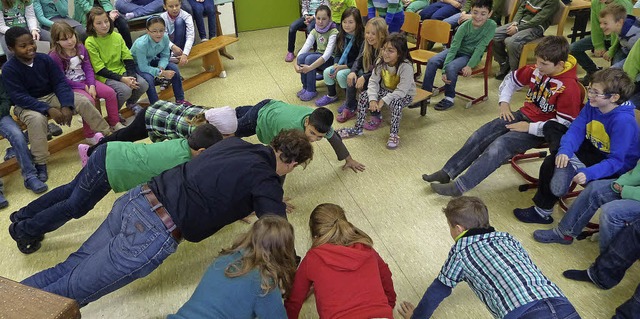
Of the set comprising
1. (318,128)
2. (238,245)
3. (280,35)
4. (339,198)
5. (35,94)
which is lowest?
(280,35)

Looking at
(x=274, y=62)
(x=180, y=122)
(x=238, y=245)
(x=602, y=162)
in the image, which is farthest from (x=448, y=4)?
(x=238, y=245)

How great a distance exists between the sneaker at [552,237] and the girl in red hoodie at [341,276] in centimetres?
117

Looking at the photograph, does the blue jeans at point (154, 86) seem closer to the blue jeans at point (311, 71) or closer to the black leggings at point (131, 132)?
the blue jeans at point (311, 71)

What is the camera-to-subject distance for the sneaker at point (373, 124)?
3873mm

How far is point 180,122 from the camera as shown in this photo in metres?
2.79

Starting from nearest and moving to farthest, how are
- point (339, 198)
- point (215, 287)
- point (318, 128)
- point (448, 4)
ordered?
point (215, 287) < point (318, 128) < point (339, 198) < point (448, 4)

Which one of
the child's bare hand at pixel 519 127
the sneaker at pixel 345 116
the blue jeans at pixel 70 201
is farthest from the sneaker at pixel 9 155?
the child's bare hand at pixel 519 127

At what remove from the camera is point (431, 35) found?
173 inches

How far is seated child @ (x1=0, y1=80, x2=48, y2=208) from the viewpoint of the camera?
10.3ft

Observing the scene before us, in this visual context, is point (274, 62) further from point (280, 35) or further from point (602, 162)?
point (602, 162)

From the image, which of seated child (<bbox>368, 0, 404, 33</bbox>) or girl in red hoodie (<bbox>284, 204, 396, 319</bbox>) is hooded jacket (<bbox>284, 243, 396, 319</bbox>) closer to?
girl in red hoodie (<bbox>284, 204, 396, 319</bbox>)

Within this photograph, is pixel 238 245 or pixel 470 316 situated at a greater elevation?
pixel 238 245

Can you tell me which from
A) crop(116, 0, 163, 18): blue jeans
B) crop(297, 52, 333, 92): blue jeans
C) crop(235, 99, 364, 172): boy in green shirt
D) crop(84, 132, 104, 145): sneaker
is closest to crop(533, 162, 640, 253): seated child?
crop(235, 99, 364, 172): boy in green shirt

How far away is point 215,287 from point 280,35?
5.27m
